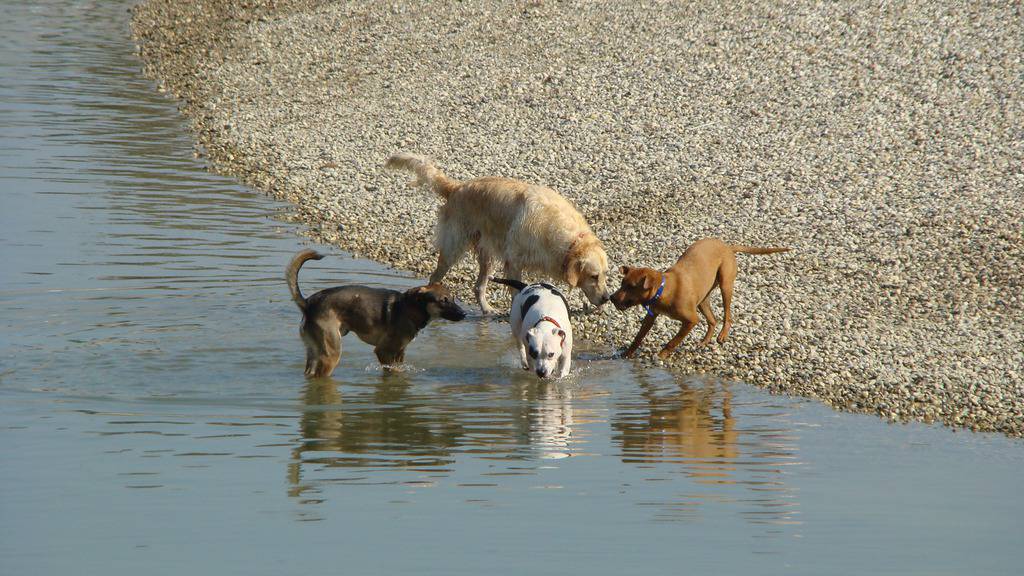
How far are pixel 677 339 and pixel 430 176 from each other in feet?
11.1

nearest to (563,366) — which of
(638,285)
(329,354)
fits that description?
(638,285)

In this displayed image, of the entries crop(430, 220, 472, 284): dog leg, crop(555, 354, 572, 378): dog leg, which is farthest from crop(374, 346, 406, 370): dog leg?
crop(430, 220, 472, 284): dog leg

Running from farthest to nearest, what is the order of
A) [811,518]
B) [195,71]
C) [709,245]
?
1. [195,71]
2. [709,245]
3. [811,518]

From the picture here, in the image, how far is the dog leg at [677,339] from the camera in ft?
34.2

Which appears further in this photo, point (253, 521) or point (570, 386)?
point (570, 386)

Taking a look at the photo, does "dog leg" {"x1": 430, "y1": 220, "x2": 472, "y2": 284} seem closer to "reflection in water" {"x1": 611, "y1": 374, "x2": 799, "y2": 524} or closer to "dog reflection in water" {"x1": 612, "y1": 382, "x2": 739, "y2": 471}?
"reflection in water" {"x1": 611, "y1": 374, "x2": 799, "y2": 524}

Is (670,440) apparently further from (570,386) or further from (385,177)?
(385,177)

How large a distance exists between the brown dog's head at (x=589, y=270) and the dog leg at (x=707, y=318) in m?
0.94

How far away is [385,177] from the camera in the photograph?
55.9ft

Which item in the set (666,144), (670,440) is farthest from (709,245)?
(666,144)

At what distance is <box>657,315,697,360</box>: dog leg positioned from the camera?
10422 mm

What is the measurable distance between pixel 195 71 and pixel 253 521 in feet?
61.9

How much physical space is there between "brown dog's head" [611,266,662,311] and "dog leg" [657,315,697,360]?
440 millimetres

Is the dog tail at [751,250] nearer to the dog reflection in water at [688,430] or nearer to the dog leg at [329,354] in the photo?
the dog reflection in water at [688,430]
